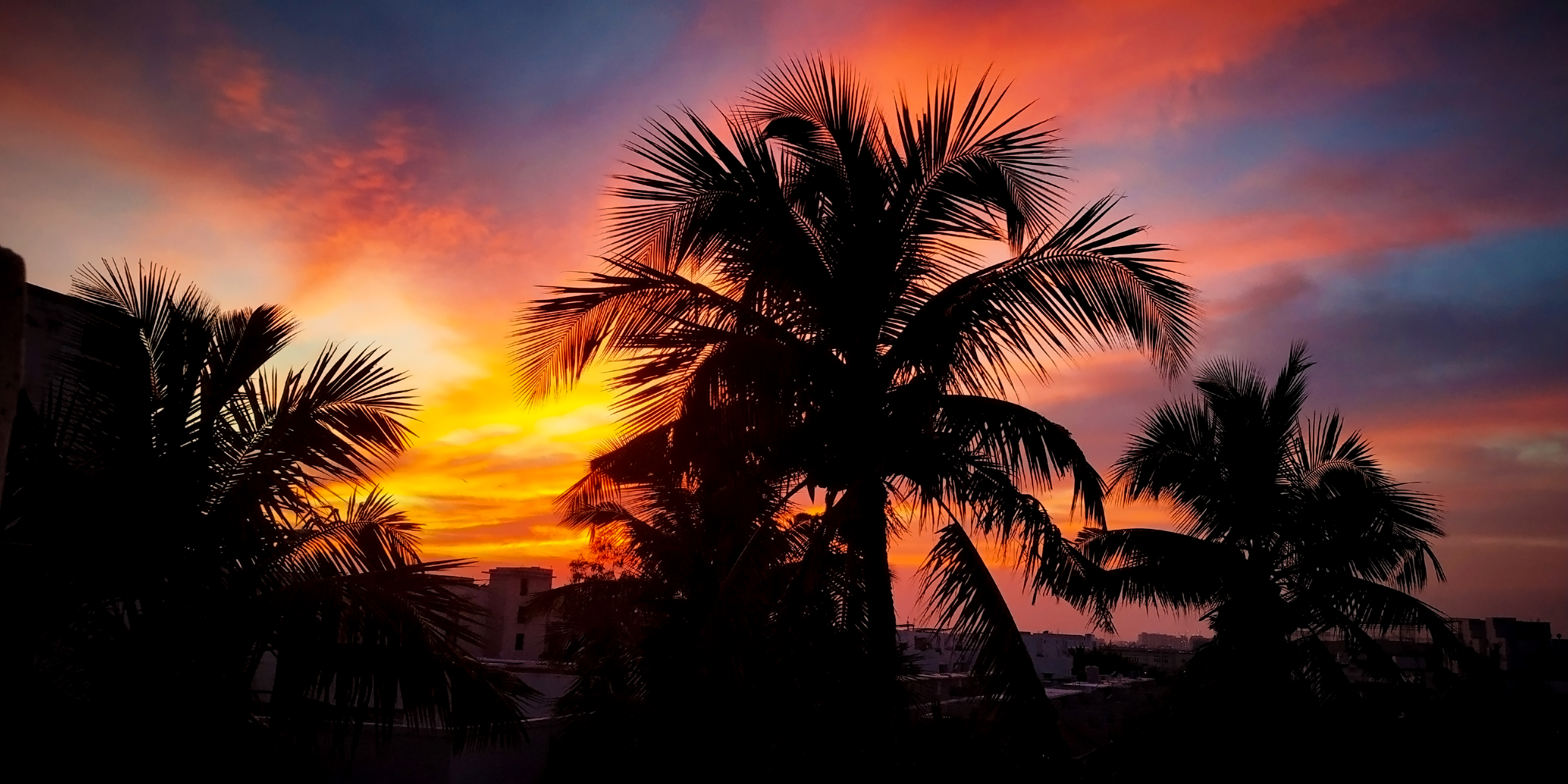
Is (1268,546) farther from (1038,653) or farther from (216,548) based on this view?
(1038,653)

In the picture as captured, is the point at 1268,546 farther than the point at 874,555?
Yes

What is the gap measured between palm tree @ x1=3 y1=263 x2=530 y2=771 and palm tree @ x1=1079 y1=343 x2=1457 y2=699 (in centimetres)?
962

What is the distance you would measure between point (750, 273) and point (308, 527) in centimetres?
455

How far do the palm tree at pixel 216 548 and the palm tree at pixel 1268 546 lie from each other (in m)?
9.62

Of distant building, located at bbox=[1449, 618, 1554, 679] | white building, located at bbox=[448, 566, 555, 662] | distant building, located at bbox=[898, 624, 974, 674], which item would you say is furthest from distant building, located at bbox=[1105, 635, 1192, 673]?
white building, located at bbox=[448, 566, 555, 662]

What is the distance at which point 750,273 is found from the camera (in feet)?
26.9

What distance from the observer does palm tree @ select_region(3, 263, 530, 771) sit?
733 cm

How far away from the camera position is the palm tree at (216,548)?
24.0 feet

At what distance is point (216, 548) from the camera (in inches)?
316

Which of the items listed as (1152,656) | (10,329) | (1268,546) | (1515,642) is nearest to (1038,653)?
(1152,656)

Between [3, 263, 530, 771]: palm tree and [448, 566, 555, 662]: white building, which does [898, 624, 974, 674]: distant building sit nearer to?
[3, 263, 530, 771]: palm tree

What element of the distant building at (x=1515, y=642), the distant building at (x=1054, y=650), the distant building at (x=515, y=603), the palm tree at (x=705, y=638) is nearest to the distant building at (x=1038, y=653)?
the distant building at (x=1054, y=650)

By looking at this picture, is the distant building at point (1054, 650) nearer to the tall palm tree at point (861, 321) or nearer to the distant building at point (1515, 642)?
the distant building at point (1515, 642)

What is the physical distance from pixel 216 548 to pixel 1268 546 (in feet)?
45.6
